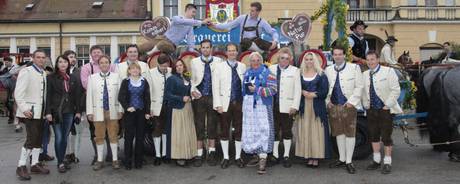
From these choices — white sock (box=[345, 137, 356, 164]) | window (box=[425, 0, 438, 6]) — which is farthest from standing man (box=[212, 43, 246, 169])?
window (box=[425, 0, 438, 6])

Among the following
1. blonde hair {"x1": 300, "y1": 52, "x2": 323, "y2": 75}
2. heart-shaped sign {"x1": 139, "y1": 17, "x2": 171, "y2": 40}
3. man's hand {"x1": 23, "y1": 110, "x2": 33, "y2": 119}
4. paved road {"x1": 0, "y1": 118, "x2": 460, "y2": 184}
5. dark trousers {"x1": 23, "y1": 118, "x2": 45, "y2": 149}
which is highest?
heart-shaped sign {"x1": 139, "y1": 17, "x2": 171, "y2": 40}

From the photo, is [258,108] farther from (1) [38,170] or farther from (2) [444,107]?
(1) [38,170]

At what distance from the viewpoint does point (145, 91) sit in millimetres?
7727

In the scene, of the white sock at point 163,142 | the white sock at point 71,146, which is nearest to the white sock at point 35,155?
the white sock at point 71,146

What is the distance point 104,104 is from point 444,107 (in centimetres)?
492

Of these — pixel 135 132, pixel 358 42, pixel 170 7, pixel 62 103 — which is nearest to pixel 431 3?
pixel 170 7

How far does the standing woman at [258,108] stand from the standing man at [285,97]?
0.46 feet

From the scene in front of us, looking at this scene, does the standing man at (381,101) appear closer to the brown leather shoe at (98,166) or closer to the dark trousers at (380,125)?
the dark trousers at (380,125)

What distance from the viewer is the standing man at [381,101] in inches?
291

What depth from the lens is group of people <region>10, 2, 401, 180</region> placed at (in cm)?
747

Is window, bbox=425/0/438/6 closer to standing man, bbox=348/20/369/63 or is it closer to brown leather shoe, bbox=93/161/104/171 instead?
standing man, bbox=348/20/369/63

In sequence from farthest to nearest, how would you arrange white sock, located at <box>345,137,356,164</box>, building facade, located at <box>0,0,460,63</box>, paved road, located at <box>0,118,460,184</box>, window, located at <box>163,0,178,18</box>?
window, located at <box>163,0,178,18</box> → building facade, located at <box>0,0,460,63</box> → white sock, located at <box>345,137,356,164</box> → paved road, located at <box>0,118,460,184</box>

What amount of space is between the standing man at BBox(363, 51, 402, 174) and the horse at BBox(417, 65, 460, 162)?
1.07 m

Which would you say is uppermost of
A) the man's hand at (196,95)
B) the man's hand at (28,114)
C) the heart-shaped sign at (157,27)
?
the heart-shaped sign at (157,27)
